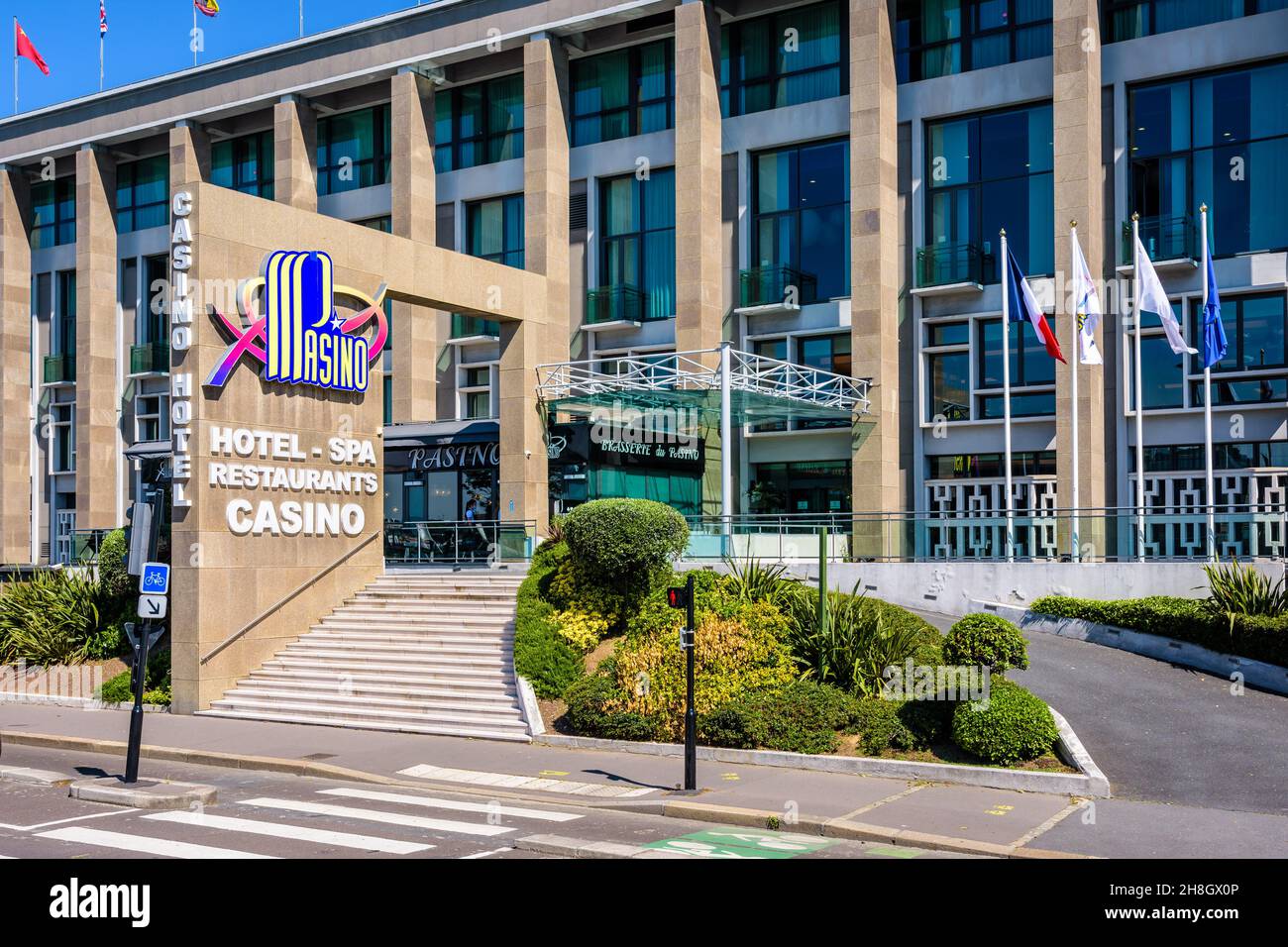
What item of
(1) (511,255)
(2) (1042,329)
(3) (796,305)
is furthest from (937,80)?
(1) (511,255)

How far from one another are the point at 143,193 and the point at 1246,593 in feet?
147

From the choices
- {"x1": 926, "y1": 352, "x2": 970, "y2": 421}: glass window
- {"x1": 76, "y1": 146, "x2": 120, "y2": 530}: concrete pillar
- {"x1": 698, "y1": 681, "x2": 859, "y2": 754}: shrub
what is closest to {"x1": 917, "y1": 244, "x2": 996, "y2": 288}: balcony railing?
{"x1": 926, "y1": 352, "x2": 970, "y2": 421}: glass window

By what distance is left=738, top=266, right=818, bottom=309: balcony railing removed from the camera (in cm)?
3638

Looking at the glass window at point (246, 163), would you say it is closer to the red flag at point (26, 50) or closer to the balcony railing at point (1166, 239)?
the red flag at point (26, 50)

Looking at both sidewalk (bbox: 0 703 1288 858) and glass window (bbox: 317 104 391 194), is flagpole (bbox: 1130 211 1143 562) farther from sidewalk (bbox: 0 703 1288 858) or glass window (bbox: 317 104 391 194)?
glass window (bbox: 317 104 391 194)

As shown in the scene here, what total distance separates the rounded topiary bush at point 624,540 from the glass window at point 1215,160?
17199mm

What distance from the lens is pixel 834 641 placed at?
17953mm

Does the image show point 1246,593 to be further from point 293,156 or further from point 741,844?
point 293,156

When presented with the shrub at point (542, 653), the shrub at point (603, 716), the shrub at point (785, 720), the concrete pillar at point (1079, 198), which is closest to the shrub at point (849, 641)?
the shrub at point (785, 720)

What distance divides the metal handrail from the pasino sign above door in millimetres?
3194

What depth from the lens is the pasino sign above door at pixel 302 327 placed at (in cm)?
2325

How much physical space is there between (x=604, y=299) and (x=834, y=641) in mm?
23104

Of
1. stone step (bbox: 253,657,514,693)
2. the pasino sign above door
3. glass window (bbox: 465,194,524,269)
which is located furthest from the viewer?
glass window (bbox: 465,194,524,269)

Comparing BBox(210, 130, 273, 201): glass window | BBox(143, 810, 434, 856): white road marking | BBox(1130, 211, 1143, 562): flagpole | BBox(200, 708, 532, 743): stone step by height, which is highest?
BBox(210, 130, 273, 201): glass window
